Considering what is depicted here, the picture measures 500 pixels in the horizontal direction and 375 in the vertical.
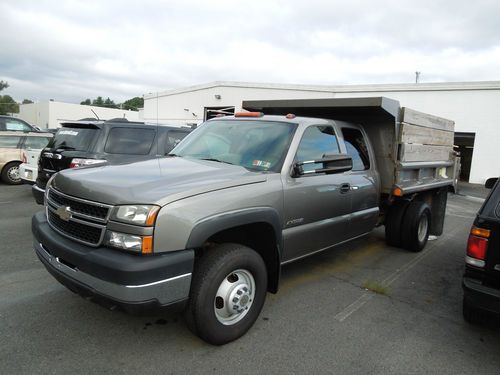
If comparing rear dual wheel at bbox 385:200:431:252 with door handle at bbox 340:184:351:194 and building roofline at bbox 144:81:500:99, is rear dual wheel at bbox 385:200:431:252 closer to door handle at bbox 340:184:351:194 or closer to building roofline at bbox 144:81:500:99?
door handle at bbox 340:184:351:194

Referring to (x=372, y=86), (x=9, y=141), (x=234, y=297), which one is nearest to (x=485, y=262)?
(x=234, y=297)

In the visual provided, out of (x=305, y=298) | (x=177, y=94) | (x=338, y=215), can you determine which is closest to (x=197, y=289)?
(x=305, y=298)

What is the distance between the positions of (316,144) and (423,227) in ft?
10.7

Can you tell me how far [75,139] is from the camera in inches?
274

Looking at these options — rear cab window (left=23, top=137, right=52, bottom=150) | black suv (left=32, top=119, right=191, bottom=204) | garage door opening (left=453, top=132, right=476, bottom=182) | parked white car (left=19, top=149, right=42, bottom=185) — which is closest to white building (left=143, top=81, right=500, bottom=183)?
garage door opening (left=453, top=132, right=476, bottom=182)

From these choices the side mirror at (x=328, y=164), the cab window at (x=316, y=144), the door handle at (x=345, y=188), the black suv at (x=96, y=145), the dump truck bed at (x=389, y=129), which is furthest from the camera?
the black suv at (x=96, y=145)

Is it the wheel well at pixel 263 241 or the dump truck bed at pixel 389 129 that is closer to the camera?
A: the wheel well at pixel 263 241

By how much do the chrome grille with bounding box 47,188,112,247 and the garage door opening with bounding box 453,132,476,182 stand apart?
21820mm

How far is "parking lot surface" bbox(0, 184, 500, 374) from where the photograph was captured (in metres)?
2.90

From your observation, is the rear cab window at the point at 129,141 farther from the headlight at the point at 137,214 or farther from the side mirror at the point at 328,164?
the headlight at the point at 137,214

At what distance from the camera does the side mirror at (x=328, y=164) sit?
12.1 ft

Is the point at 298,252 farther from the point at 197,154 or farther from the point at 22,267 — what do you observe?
the point at 22,267

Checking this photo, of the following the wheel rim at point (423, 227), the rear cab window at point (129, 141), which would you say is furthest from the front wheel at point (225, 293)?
the rear cab window at point (129, 141)

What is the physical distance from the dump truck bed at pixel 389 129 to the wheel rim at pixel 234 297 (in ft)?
9.35
